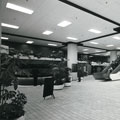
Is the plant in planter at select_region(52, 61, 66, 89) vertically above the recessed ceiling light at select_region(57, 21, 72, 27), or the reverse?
the recessed ceiling light at select_region(57, 21, 72, 27)

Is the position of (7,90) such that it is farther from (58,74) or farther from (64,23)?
(64,23)

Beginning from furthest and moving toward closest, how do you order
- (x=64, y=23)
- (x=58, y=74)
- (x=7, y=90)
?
(x=64, y=23) < (x=58, y=74) < (x=7, y=90)

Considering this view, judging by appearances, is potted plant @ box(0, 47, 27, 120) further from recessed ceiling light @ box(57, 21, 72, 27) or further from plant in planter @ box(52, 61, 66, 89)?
recessed ceiling light @ box(57, 21, 72, 27)

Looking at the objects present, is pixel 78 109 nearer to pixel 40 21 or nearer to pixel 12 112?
pixel 12 112

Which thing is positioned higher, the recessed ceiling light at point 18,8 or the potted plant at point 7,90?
the recessed ceiling light at point 18,8

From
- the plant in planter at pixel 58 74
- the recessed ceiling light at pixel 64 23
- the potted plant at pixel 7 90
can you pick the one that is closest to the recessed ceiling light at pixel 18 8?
the recessed ceiling light at pixel 64 23

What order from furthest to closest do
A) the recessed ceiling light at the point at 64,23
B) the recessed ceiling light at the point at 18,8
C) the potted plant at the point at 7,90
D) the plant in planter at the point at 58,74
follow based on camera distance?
the recessed ceiling light at the point at 64,23, the plant in planter at the point at 58,74, the recessed ceiling light at the point at 18,8, the potted plant at the point at 7,90

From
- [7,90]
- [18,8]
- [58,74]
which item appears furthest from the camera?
[58,74]

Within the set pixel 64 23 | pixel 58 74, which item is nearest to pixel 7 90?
pixel 58 74

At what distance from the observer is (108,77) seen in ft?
45.1

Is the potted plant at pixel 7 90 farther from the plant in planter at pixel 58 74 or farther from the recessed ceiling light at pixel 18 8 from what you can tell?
the plant in planter at pixel 58 74

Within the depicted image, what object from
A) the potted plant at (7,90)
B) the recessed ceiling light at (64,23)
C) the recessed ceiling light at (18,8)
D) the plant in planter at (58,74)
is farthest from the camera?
the recessed ceiling light at (64,23)

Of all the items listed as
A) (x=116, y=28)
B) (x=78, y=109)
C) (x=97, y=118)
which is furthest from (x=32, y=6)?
(x=116, y=28)

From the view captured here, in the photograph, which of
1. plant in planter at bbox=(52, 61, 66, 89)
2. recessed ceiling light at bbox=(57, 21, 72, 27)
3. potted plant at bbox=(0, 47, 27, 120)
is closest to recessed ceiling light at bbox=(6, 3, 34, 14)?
recessed ceiling light at bbox=(57, 21, 72, 27)
